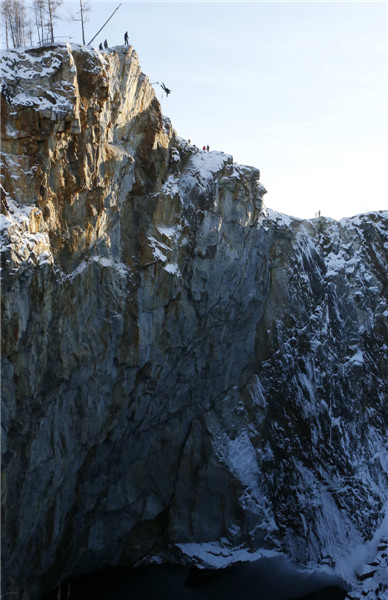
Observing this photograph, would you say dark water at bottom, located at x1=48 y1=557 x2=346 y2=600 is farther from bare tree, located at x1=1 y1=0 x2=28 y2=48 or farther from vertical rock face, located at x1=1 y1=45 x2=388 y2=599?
bare tree, located at x1=1 y1=0 x2=28 y2=48

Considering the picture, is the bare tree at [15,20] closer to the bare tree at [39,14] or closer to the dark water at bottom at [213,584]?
the bare tree at [39,14]

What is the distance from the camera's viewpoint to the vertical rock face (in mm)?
20500

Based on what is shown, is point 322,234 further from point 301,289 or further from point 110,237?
point 110,237

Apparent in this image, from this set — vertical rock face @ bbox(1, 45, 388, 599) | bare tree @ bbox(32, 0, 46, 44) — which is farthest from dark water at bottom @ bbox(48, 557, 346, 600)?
bare tree @ bbox(32, 0, 46, 44)

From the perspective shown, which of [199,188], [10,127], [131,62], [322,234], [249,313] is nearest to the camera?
[10,127]

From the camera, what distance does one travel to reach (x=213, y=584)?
26.6 meters

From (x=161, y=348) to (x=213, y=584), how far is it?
34.0ft

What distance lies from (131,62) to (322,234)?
1577cm

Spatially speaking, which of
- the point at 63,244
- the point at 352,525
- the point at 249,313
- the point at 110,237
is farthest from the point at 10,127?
the point at 352,525

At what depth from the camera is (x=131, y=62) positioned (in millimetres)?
24078

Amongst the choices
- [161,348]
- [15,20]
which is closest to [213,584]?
[161,348]

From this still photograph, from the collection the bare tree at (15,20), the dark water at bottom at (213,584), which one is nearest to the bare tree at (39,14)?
the bare tree at (15,20)

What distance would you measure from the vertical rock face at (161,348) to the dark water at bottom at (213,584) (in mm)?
663

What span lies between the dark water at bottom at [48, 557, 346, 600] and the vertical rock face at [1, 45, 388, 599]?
2.17 feet
